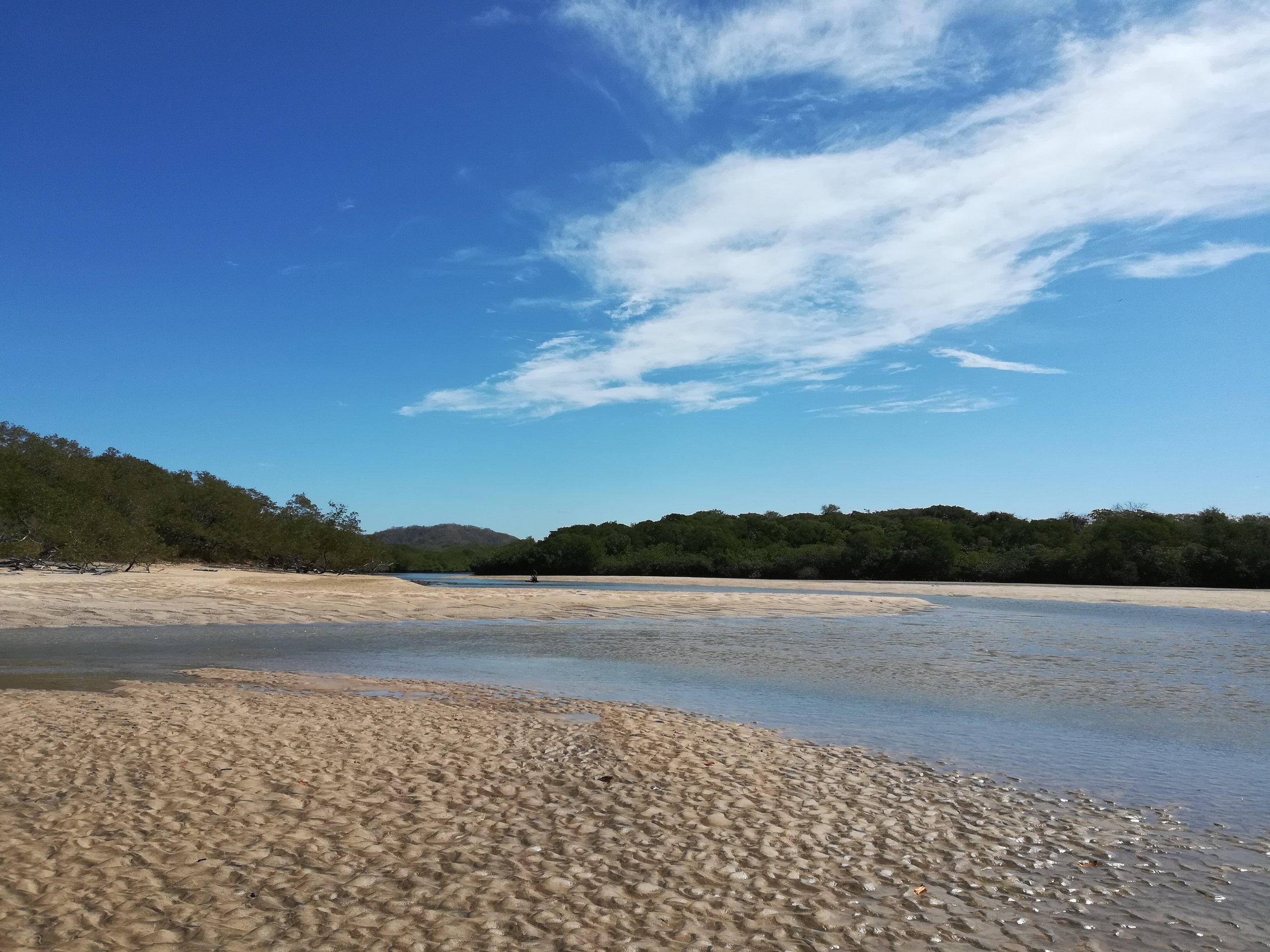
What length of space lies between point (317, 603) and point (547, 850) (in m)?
29.0

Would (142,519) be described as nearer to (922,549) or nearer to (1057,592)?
(1057,592)

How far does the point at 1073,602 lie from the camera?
51125 millimetres

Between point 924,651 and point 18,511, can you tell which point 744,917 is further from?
point 18,511

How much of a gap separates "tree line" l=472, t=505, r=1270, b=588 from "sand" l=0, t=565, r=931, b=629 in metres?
38.1

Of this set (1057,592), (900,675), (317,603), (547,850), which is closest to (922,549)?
(1057,592)

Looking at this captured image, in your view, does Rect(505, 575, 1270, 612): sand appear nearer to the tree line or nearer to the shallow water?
A: the tree line

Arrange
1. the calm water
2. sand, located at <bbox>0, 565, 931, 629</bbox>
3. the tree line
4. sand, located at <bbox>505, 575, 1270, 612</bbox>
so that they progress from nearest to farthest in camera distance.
A: 1. the calm water
2. sand, located at <bbox>0, 565, 931, 629</bbox>
3. sand, located at <bbox>505, 575, 1270, 612</bbox>
4. the tree line

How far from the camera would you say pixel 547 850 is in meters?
6.33

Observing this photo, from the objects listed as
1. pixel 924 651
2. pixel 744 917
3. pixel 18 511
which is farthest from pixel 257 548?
pixel 744 917

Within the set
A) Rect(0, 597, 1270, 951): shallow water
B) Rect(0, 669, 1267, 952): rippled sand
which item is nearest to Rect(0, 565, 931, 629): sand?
Rect(0, 597, 1270, 951): shallow water

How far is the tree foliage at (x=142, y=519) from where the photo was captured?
136 feet

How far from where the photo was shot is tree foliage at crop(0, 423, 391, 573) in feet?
136

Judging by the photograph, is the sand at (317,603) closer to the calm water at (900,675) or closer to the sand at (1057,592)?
the calm water at (900,675)

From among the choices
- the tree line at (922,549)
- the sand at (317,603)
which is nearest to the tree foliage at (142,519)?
the sand at (317,603)
